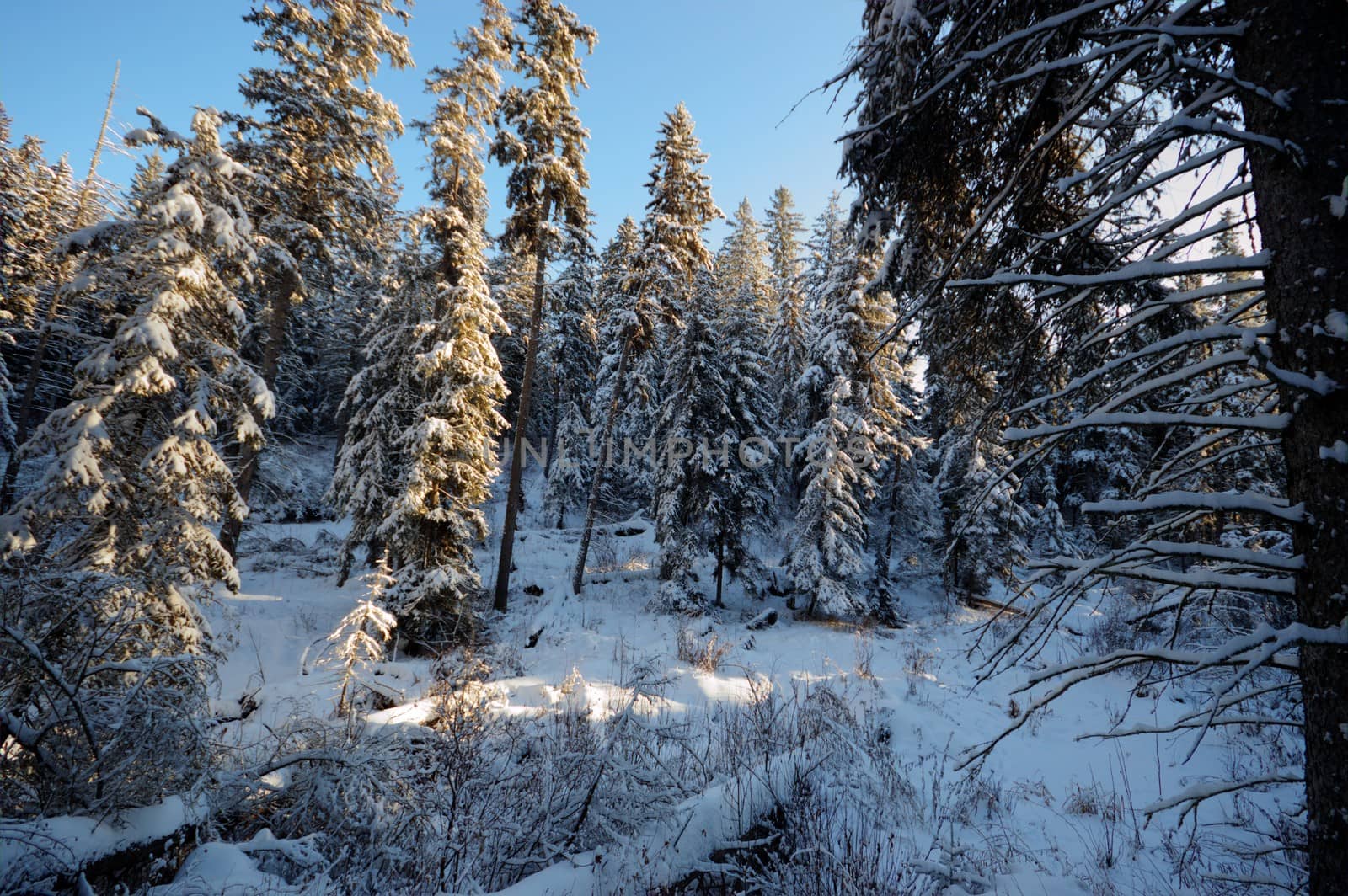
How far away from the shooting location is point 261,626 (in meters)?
12.6

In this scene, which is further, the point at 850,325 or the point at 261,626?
the point at 850,325

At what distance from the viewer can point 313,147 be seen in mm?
11945

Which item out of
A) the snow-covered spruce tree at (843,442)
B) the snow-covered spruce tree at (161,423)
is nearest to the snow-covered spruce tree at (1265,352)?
the snow-covered spruce tree at (161,423)

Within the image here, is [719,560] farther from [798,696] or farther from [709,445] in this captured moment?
[798,696]

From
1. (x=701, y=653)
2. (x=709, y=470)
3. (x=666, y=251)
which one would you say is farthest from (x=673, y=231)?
(x=701, y=653)

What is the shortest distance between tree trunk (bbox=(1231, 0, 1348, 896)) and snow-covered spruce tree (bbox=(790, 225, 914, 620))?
1352 cm

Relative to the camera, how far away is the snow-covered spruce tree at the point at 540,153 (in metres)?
14.0

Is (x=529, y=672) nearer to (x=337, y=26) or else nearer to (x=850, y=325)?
(x=850, y=325)

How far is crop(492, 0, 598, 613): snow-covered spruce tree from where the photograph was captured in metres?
14.0

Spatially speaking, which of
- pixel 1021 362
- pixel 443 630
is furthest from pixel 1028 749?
pixel 443 630

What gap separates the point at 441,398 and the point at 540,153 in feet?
25.1

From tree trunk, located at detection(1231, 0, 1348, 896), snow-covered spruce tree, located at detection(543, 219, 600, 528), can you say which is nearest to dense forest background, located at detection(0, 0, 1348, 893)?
tree trunk, located at detection(1231, 0, 1348, 896)

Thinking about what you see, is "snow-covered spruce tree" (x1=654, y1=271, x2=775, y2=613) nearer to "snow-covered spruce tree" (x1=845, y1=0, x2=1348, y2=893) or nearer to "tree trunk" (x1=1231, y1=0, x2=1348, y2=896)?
"snow-covered spruce tree" (x1=845, y1=0, x2=1348, y2=893)

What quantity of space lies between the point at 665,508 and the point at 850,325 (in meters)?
8.41
